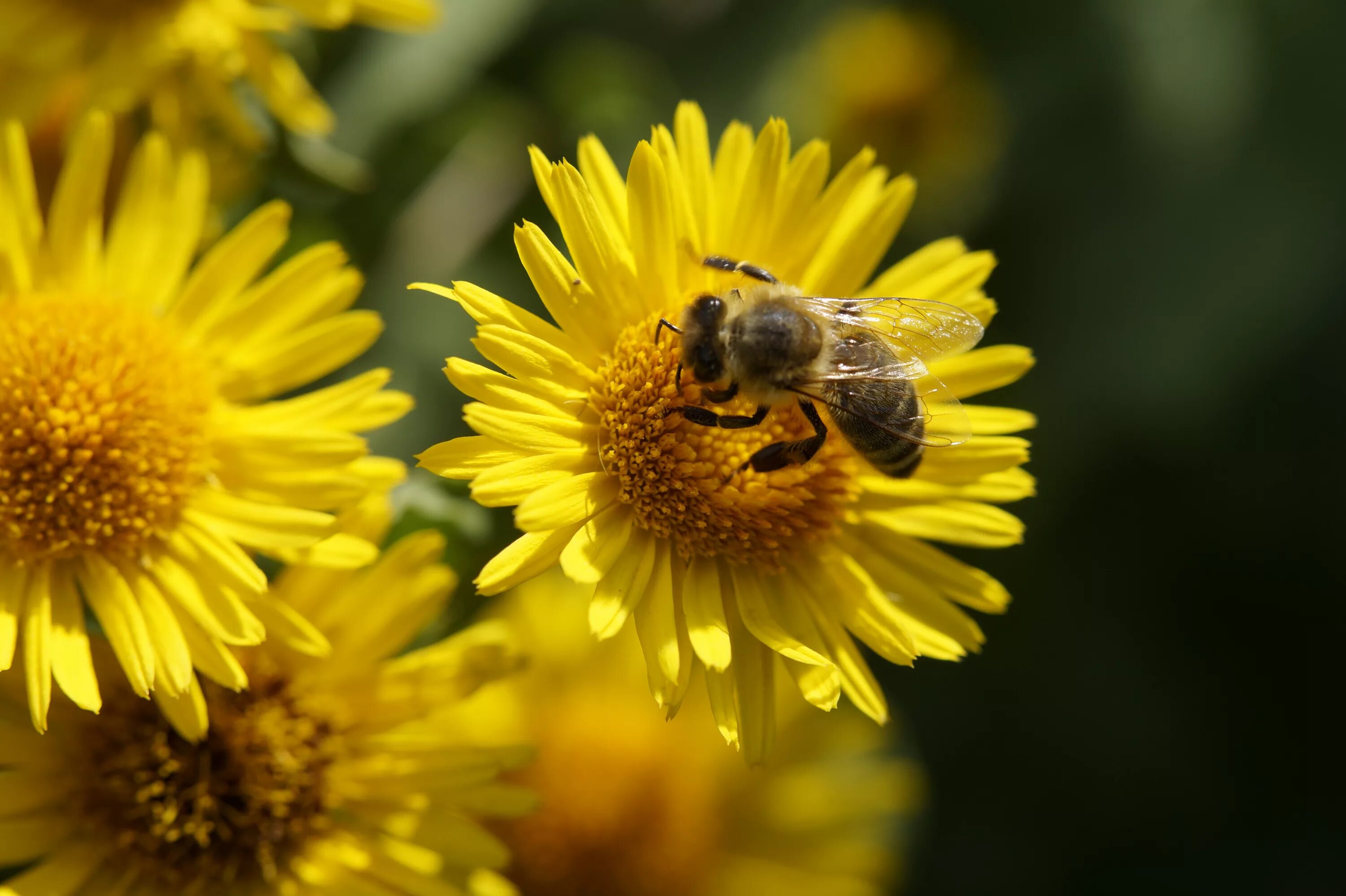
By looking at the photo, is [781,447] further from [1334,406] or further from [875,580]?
[1334,406]

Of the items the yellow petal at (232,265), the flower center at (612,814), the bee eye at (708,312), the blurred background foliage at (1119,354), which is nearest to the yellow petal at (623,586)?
the bee eye at (708,312)

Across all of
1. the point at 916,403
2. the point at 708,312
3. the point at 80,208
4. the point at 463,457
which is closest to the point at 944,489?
the point at 916,403

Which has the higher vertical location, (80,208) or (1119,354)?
(80,208)

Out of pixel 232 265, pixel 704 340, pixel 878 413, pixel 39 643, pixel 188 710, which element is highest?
pixel 232 265

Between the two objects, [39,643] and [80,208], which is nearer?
[39,643]

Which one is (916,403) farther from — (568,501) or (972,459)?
(568,501)

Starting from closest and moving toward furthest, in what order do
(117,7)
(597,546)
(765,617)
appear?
1. (597,546)
2. (765,617)
3. (117,7)

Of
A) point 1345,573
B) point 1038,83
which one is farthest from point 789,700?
point 1038,83

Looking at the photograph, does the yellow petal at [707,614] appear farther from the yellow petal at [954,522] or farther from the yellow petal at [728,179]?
the yellow petal at [728,179]
